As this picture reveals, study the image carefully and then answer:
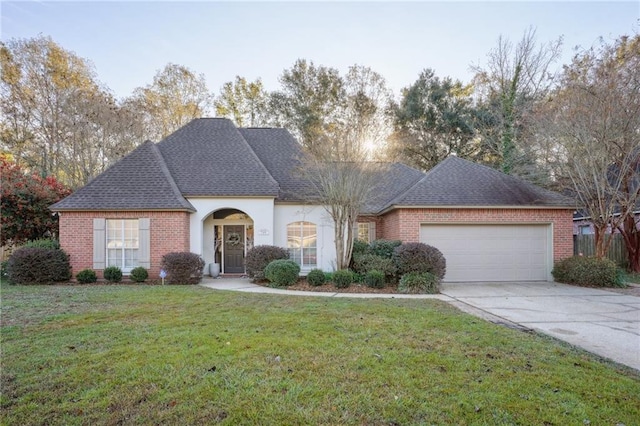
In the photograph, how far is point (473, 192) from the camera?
42.5 feet

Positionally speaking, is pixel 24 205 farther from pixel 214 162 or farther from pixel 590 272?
pixel 590 272

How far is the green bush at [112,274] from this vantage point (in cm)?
1174

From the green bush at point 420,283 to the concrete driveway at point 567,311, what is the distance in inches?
15.4

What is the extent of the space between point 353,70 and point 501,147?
11.6m

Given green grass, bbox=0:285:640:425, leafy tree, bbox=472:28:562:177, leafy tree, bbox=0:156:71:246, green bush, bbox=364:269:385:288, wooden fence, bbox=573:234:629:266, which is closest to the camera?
green grass, bbox=0:285:640:425

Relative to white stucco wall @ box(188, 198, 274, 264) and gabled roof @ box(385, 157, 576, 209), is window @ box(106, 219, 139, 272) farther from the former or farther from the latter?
gabled roof @ box(385, 157, 576, 209)

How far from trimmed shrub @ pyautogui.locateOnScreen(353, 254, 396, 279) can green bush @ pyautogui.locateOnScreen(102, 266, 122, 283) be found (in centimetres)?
813

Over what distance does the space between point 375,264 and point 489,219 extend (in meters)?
4.70

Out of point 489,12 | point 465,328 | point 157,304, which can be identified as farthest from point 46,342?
point 489,12

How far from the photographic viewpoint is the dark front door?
14422 mm

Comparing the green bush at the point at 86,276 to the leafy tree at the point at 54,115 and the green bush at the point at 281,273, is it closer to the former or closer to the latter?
the green bush at the point at 281,273

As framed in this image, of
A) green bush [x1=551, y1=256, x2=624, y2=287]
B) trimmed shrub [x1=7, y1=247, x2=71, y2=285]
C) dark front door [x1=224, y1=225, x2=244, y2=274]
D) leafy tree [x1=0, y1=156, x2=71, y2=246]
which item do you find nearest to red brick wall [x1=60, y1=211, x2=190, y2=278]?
trimmed shrub [x1=7, y1=247, x2=71, y2=285]

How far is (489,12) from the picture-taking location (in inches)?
434

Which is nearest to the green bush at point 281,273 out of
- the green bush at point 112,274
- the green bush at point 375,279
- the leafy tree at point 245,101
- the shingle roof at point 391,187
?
the green bush at point 375,279
